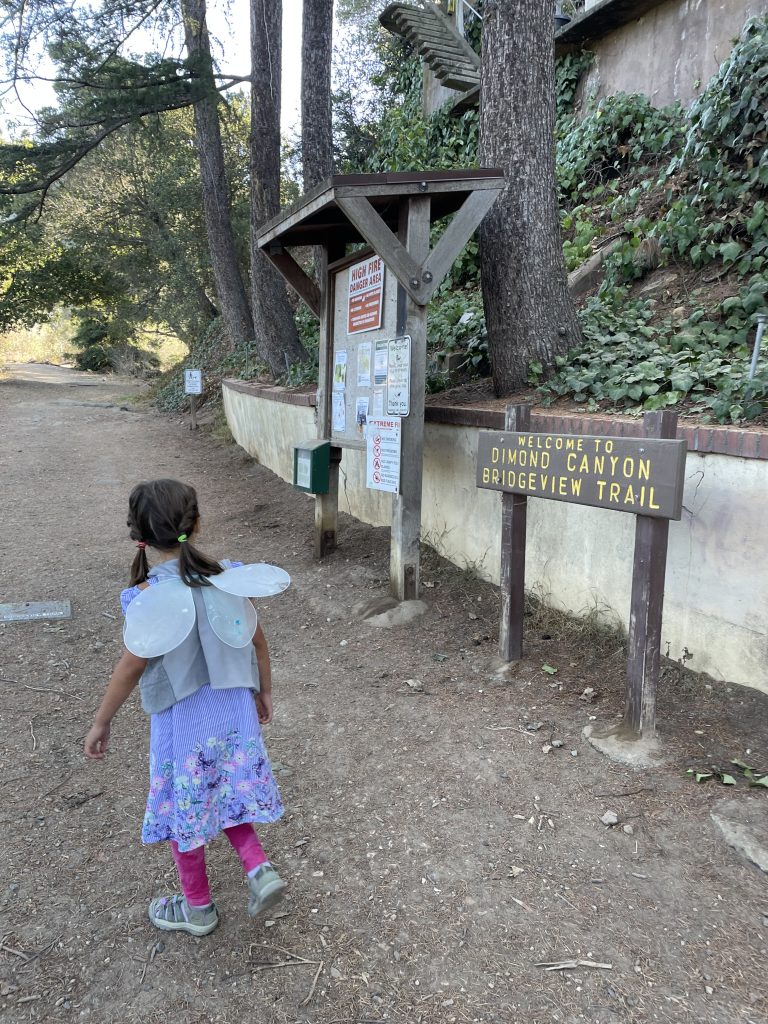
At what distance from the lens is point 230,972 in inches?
88.2

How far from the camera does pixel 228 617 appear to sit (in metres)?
2.27

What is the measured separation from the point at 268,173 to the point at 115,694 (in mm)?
10892

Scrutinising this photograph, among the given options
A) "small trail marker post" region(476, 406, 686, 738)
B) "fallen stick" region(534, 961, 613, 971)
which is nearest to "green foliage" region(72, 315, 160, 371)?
"small trail marker post" region(476, 406, 686, 738)

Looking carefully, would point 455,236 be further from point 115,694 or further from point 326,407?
point 115,694

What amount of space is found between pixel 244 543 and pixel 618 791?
494cm

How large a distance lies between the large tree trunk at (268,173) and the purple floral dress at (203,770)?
32.2 feet

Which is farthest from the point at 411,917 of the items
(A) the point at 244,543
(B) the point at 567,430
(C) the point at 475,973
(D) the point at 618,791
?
(A) the point at 244,543

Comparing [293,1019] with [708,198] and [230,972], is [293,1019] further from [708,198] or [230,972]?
[708,198]

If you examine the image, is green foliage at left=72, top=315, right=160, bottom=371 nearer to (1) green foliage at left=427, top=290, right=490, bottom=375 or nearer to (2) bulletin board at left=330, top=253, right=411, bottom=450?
(1) green foliage at left=427, top=290, right=490, bottom=375

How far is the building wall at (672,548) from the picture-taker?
3410 mm

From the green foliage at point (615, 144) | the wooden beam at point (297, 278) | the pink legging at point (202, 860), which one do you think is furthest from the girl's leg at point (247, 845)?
the green foliage at point (615, 144)

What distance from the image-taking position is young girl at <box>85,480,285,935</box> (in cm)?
223

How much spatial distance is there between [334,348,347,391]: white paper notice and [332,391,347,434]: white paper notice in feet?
0.19

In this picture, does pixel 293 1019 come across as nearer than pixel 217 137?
Yes
